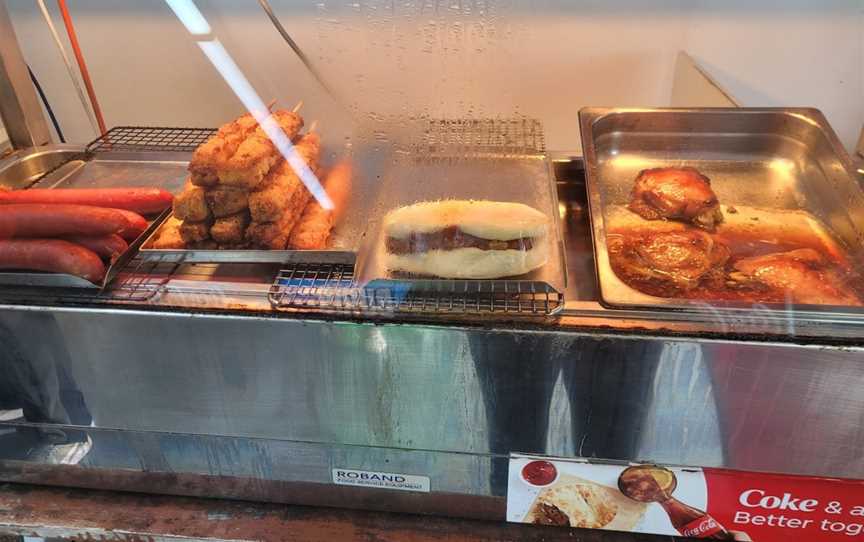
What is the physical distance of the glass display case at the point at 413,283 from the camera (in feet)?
4.24

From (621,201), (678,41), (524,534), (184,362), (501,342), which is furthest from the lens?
(678,41)

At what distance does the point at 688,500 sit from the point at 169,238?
1.43 metres

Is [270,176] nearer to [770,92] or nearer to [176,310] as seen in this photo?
[176,310]

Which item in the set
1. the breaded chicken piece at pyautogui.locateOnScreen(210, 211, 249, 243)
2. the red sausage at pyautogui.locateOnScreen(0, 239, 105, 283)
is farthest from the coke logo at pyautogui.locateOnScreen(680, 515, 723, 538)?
the red sausage at pyautogui.locateOnScreen(0, 239, 105, 283)

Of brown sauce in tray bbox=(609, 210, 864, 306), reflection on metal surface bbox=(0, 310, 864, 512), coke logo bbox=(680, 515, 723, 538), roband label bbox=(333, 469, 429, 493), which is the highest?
brown sauce in tray bbox=(609, 210, 864, 306)

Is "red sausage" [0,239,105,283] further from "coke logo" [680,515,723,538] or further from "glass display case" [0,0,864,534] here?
"coke logo" [680,515,723,538]

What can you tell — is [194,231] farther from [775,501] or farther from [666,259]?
[775,501]

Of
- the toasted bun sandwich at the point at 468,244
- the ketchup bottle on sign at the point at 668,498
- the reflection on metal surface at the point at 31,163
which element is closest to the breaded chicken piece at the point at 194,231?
the toasted bun sandwich at the point at 468,244

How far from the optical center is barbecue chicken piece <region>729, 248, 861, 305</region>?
1.37 metres

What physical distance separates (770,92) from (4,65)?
107 inches

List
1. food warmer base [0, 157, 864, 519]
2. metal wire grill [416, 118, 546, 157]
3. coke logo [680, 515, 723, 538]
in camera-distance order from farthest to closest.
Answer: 1. metal wire grill [416, 118, 546, 157]
2. coke logo [680, 515, 723, 538]
3. food warmer base [0, 157, 864, 519]

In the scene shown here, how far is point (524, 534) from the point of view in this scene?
1.56 metres

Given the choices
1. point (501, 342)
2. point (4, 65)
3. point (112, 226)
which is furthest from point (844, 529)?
point (4, 65)

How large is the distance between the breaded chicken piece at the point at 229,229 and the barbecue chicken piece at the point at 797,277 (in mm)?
1211
